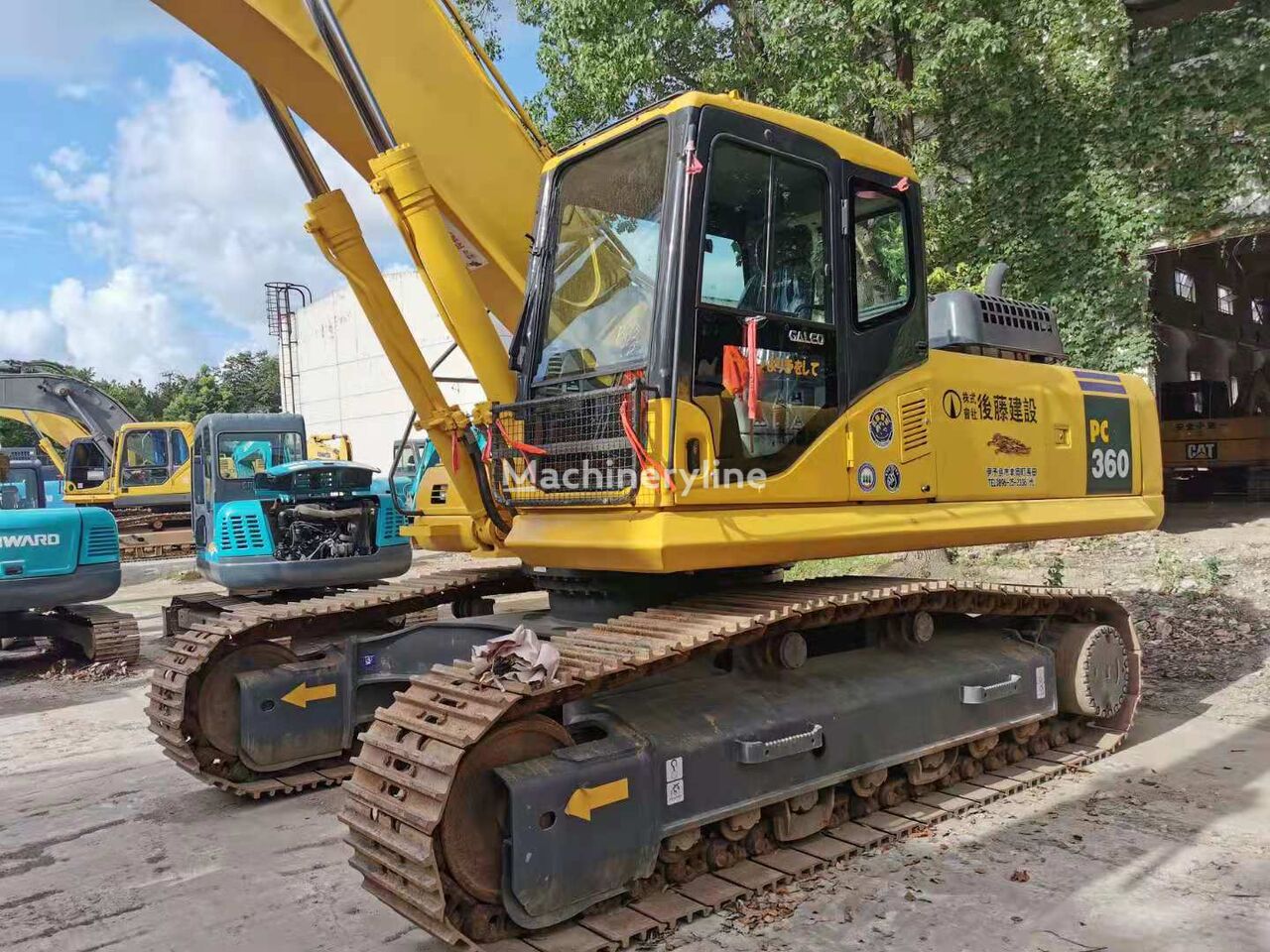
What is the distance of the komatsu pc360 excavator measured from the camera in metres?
3.48

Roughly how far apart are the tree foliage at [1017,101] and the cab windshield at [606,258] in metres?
6.80

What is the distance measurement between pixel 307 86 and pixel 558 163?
1425mm

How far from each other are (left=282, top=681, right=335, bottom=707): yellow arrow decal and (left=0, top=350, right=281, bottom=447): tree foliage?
52522 mm

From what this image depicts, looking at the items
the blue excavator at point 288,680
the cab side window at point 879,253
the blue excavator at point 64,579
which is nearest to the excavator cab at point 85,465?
the blue excavator at point 64,579

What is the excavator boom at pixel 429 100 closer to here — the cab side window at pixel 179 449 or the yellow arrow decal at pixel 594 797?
the yellow arrow decal at pixel 594 797

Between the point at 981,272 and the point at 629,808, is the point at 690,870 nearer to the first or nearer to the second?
the point at 629,808

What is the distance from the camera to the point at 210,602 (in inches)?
352

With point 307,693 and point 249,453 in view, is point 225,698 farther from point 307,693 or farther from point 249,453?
point 249,453

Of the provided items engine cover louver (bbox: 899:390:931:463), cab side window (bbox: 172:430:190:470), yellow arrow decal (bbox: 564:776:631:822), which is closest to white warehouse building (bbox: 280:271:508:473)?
cab side window (bbox: 172:430:190:470)

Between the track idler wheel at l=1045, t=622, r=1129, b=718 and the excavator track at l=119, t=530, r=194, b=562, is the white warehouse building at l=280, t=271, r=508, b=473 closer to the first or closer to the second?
the excavator track at l=119, t=530, r=194, b=562

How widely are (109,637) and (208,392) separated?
175 ft

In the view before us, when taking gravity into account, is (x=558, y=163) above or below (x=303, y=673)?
above

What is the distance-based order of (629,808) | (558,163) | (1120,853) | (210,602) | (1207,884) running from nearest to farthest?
(629,808)
(1207,884)
(1120,853)
(558,163)
(210,602)

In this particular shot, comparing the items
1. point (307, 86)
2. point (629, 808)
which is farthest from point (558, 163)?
point (629, 808)
